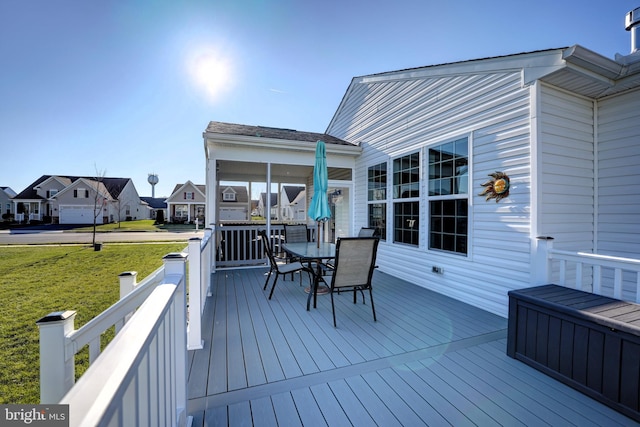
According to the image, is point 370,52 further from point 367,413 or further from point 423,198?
point 367,413

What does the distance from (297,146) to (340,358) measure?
16.0 ft

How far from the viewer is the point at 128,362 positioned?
639 millimetres

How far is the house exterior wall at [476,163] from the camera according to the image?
11.6 ft

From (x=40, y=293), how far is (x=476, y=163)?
26.6 feet

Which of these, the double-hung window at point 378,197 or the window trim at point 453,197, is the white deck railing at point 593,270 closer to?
the window trim at point 453,197

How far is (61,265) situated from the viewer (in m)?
7.40

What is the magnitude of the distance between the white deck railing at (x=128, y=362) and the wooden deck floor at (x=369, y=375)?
1.96 ft

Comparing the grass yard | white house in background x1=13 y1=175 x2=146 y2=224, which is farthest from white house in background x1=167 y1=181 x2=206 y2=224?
the grass yard

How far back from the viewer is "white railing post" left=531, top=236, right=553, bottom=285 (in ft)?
9.86

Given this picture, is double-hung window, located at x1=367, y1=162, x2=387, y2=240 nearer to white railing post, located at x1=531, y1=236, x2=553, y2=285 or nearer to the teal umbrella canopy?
the teal umbrella canopy

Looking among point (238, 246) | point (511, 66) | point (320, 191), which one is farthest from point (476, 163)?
point (238, 246)

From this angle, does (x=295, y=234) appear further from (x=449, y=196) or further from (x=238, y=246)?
(x=449, y=196)

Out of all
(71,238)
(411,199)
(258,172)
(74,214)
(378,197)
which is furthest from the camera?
(74,214)

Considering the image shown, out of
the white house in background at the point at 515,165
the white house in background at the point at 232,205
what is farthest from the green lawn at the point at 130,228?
the white house in background at the point at 515,165
